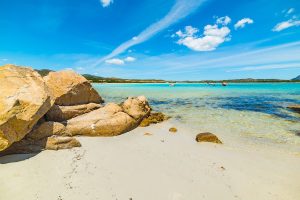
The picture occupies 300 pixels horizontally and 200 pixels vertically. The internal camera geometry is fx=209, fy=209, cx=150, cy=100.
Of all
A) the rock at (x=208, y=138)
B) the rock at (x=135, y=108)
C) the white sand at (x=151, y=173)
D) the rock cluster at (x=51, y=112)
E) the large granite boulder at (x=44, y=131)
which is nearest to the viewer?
the white sand at (x=151, y=173)

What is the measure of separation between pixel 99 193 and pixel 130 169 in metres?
1.80

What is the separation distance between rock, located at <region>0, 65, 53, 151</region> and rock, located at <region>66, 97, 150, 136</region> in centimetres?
278

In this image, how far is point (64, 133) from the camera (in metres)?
11.1

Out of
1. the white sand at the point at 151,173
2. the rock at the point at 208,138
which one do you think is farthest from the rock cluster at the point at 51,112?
the rock at the point at 208,138

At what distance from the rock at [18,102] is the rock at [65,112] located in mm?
2890

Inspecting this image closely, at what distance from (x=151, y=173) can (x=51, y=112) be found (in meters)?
7.98

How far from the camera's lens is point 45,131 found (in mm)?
9852

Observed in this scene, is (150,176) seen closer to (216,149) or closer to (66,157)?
(66,157)

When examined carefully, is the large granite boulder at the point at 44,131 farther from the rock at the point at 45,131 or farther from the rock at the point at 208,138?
the rock at the point at 208,138

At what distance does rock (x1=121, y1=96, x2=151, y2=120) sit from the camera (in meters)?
15.0

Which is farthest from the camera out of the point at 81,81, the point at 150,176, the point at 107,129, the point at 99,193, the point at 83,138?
the point at 81,81

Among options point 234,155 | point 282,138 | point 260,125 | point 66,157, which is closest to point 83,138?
point 66,157

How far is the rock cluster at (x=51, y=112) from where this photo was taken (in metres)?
7.95

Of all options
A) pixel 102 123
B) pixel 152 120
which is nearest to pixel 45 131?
pixel 102 123
